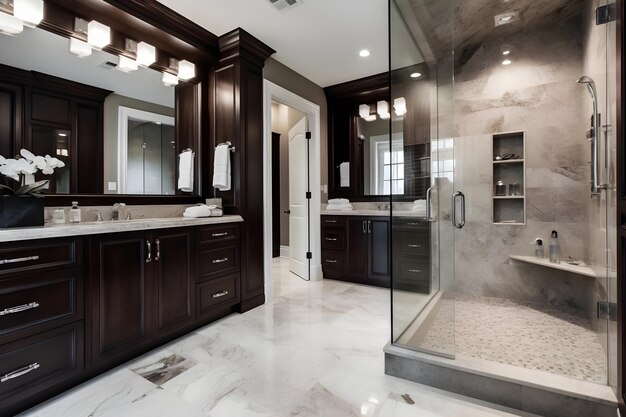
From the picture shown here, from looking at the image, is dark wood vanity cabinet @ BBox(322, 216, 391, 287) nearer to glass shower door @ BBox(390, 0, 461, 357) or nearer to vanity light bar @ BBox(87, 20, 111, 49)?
glass shower door @ BBox(390, 0, 461, 357)

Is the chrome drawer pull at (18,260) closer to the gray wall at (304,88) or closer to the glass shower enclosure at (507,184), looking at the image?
the glass shower enclosure at (507,184)

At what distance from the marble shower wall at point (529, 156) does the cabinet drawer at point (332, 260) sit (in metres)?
1.41

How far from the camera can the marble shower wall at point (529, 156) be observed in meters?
2.80

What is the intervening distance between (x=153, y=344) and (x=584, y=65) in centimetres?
422

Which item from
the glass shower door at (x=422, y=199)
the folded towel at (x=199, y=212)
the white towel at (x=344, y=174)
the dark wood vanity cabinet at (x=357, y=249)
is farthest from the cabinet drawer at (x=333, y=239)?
the folded towel at (x=199, y=212)

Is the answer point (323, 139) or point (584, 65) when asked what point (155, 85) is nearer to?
point (323, 139)

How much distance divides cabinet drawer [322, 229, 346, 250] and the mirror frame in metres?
1.71

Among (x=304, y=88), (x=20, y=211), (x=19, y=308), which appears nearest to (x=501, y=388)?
(x=19, y=308)

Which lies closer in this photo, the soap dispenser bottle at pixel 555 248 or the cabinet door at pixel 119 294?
the cabinet door at pixel 119 294

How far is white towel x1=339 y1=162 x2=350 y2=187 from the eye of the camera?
14.1 ft

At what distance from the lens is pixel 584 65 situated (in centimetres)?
266

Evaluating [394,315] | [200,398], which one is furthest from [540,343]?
[200,398]

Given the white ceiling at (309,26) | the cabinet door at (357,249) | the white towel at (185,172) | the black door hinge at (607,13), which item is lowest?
the cabinet door at (357,249)

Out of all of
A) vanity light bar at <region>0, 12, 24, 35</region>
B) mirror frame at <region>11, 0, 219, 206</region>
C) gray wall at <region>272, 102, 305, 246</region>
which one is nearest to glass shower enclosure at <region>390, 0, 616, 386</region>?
mirror frame at <region>11, 0, 219, 206</region>
